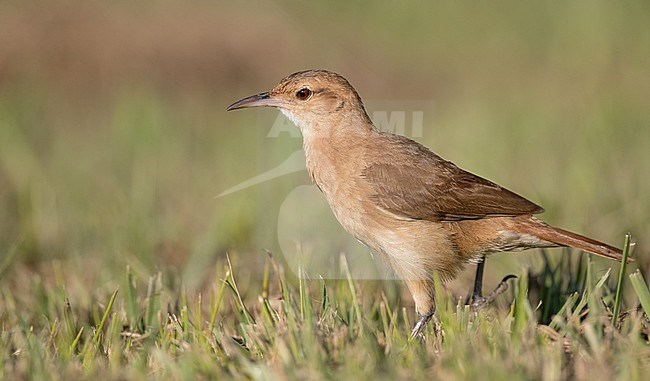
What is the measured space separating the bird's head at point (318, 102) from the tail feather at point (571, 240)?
44.0 inches

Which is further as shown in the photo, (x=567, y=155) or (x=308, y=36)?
(x=308, y=36)

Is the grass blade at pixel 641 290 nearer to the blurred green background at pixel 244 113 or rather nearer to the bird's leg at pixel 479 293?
the bird's leg at pixel 479 293

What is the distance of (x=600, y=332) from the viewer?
12.4ft

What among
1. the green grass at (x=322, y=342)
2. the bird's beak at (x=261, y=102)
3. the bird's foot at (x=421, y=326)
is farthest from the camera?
the bird's beak at (x=261, y=102)

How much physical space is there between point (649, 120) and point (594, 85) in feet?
5.94

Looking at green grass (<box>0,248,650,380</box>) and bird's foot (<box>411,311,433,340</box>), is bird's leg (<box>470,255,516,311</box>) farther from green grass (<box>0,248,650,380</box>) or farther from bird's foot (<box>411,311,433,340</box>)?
bird's foot (<box>411,311,433,340</box>)

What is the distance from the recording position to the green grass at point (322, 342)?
133 inches

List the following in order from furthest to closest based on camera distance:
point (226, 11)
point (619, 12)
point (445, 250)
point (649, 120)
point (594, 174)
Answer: point (226, 11) < point (619, 12) < point (649, 120) < point (594, 174) < point (445, 250)

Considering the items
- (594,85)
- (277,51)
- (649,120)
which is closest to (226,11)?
(277,51)

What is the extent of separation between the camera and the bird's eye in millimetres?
5359

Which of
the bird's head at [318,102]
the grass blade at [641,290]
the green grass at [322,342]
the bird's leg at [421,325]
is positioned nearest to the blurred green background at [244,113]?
the green grass at [322,342]

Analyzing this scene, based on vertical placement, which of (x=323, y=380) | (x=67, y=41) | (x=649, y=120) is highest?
(x=67, y=41)

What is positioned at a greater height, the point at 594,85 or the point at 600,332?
the point at 594,85

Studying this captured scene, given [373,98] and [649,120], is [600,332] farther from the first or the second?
A: [373,98]
